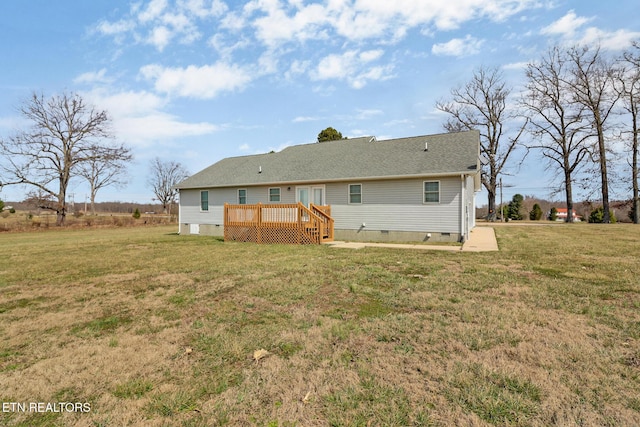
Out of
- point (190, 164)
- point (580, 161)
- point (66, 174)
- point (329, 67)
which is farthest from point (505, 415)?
point (190, 164)

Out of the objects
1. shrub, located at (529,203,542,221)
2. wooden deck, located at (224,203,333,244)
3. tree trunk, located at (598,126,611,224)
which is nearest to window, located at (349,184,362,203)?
wooden deck, located at (224,203,333,244)

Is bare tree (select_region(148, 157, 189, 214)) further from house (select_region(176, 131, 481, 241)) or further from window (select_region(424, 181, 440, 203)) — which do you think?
window (select_region(424, 181, 440, 203))

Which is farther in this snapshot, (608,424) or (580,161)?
(580,161)

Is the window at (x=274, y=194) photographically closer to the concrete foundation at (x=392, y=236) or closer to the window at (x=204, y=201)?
the concrete foundation at (x=392, y=236)

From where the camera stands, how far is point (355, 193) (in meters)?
14.1

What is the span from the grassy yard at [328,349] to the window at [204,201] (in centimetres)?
1212

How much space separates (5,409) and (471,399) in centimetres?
345

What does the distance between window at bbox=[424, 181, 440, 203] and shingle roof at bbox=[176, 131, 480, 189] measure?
59 centimetres

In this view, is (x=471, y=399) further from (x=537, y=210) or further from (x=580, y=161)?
(x=537, y=210)

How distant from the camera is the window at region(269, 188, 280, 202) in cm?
1608

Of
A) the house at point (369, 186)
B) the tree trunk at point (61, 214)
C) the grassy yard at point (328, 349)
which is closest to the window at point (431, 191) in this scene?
the house at point (369, 186)

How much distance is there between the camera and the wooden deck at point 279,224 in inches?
501

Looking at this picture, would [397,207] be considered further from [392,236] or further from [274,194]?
[274,194]

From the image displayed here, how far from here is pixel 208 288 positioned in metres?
5.58
